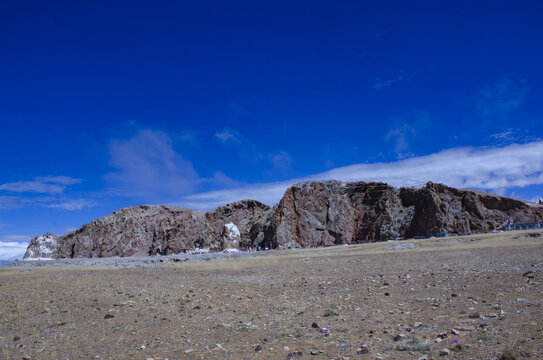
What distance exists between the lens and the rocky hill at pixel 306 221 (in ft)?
208

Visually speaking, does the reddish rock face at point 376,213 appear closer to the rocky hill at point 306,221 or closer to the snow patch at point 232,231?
the rocky hill at point 306,221

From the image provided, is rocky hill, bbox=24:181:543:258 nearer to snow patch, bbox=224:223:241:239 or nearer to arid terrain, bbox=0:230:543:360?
snow patch, bbox=224:223:241:239

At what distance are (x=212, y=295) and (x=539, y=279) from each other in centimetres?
1063

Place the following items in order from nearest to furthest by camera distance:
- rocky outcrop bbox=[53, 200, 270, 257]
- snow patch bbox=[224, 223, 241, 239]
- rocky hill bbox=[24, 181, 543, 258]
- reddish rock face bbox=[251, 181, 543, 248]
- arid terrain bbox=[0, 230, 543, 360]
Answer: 1. arid terrain bbox=[0, 230, 543, 360]
2. reddish rock face bbox=[251, 181, 543, 248]
3. rocky hill bbox=[24, 181, 543, 258]
4. snow patch bbox=[224, 223, 241, 239]
5. rocky outcrop bbox=[53, 200, 270, 257]

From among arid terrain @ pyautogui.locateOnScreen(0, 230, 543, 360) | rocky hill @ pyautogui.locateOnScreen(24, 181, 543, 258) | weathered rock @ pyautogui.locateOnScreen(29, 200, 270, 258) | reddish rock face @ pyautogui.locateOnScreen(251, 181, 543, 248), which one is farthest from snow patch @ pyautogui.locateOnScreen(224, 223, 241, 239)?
arid terrain @ pyautogui.locateOnScreen(0, 230, 543, 360)

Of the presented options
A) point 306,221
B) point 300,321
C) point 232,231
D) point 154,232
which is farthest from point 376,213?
point 300,321

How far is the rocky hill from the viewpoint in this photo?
208ft

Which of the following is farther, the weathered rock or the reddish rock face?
the weathered rock

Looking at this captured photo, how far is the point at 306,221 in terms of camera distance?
241 feet

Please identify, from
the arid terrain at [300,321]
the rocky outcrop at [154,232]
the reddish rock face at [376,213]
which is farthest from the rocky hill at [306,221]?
the arid terrain at [300,321]

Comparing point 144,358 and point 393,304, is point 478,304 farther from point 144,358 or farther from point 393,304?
point 144,358

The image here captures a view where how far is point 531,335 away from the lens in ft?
19.3

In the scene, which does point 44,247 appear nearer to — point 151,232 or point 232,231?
point 151,232

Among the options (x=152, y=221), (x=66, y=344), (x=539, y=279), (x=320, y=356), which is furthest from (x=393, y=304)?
(x=152, y=221)
